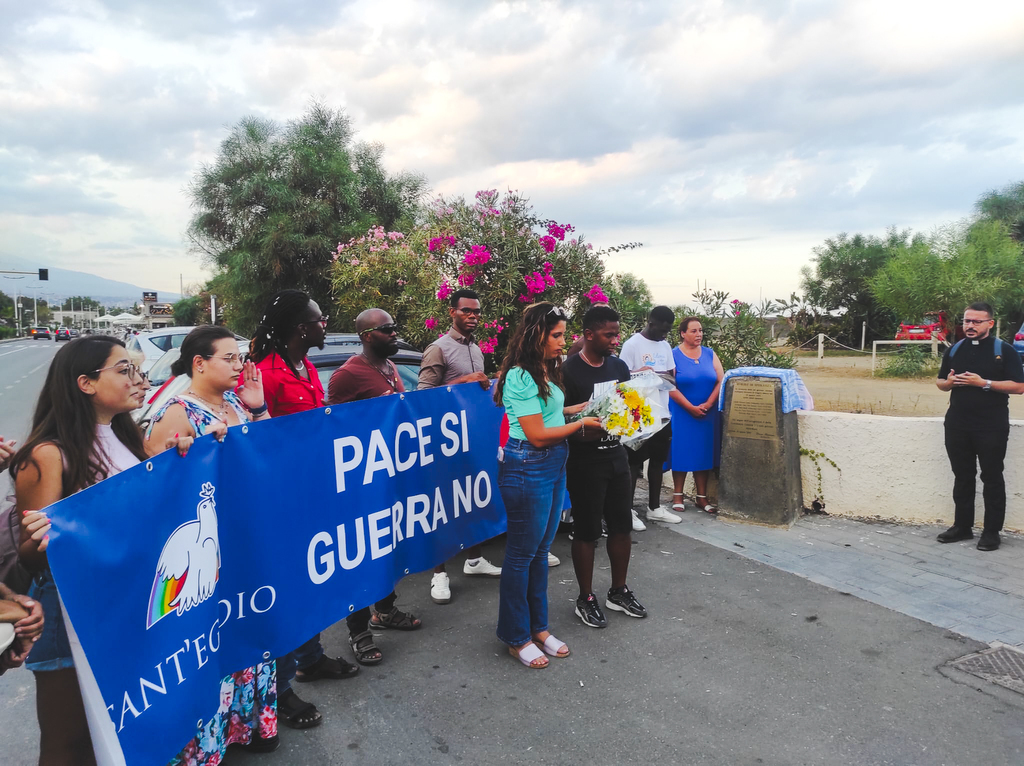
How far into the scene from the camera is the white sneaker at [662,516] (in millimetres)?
6309

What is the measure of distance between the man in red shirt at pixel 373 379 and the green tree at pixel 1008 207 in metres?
46.1

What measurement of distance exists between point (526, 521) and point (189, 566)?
5.35 feet

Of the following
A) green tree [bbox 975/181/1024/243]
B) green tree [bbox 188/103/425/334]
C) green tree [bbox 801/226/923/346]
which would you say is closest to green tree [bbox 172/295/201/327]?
green tree [bbox 188/103/425/334]

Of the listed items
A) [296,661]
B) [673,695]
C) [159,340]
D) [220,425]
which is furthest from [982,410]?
[159,340]

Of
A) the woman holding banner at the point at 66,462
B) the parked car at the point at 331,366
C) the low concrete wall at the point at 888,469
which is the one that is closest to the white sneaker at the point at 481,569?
the parked car at the point at 331,366

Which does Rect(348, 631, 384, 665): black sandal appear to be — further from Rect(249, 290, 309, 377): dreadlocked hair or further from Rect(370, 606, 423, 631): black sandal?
Rect(249, 290, 309, 377): dreadlocked hair

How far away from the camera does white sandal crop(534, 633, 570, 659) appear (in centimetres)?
378

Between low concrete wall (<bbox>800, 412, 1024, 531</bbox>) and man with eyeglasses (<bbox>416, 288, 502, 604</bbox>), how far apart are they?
338 centimetres

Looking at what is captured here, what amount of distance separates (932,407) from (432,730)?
1160 centimetres

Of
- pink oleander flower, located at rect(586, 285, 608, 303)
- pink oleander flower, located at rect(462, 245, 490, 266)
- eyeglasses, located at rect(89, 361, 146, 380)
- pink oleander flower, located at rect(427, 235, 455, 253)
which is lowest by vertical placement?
eyeglasses, located at rect(89, 361, 146, 380)

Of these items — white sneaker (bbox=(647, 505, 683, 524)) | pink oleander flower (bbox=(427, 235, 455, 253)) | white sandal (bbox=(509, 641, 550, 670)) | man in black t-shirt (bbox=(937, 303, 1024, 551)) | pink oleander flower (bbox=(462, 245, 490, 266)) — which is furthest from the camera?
pink oleander flower (bbox=(427, 235, 455, 253))

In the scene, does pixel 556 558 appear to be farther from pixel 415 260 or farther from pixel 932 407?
pixel 932 407

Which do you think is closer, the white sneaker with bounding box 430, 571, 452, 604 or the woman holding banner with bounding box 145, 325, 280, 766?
the woman holding banner with bounding box 145, 325, 280, 766

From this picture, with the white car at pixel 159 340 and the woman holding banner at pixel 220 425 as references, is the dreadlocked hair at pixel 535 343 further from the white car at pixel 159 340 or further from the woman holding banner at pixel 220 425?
the white car at pixel 159 340
